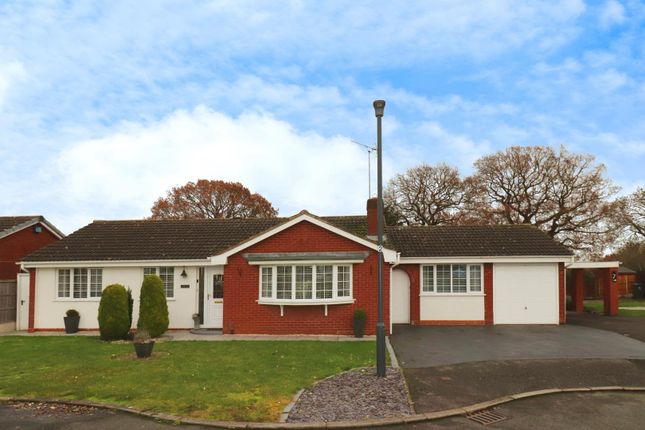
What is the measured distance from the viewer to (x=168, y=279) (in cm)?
1723

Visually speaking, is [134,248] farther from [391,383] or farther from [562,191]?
[562,191]

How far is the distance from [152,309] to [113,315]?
1.22 m

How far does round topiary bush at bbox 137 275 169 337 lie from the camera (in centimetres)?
1460

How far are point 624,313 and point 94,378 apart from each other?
2350 centimetres

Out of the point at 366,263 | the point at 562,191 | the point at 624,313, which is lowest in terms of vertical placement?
the point at 624,313

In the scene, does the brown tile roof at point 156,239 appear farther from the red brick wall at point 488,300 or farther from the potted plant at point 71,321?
the red brick wall at point 488,300

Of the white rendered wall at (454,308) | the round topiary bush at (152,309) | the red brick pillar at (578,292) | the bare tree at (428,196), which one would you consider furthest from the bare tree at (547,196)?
the round topiary bush at (152,309)

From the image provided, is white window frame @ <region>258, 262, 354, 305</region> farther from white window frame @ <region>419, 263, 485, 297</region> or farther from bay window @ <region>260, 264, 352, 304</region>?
white window frame @ <region>419, 263, 485, 297</region>

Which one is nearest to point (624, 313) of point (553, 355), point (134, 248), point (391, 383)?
point (553, 355)

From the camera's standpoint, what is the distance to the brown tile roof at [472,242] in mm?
17875

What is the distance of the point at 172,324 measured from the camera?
55.7 ft

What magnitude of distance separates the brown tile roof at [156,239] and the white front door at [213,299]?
873mm

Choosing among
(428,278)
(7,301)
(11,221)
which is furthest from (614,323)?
(11,221)

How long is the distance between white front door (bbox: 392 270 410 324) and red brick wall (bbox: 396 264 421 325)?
8.1 inches
